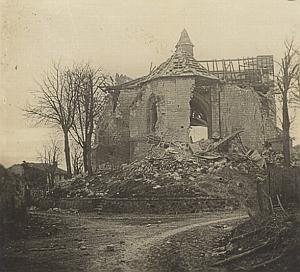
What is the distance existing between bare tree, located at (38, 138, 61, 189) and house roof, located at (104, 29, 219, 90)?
34 cm

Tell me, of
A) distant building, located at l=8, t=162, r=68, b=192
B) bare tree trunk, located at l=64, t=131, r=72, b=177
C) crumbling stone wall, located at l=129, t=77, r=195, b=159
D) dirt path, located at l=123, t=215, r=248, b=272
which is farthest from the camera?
crumbling stone wall, located at l=129, t=77, r=195, b=159

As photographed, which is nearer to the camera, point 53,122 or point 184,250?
point 184,250

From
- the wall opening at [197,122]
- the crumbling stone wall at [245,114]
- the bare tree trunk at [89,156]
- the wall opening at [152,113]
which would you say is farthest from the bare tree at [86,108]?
the crumbling stone wall at [245,114]

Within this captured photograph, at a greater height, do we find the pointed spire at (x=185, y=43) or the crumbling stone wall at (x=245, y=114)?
the pointed spire at (x=185, y=43)

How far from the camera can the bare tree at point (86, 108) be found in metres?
1.95

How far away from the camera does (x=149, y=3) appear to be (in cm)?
186

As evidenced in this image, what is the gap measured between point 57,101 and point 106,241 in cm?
56

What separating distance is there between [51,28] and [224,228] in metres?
0.94

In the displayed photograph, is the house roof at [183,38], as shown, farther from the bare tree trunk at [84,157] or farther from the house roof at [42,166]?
the house roof at [42,166]

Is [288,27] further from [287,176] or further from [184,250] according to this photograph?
[184,250]

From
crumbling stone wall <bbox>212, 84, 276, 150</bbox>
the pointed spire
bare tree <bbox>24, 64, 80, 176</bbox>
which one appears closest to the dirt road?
bare tree <bbox>24, 64, 80, 176</bbox>

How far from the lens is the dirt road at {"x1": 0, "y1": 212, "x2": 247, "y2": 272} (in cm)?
166

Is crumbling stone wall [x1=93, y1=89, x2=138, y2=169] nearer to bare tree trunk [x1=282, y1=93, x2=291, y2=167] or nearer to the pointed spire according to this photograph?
the pointed spire

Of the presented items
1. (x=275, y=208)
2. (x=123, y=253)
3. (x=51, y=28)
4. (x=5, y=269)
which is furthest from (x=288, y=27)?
(x=5, y=269)
